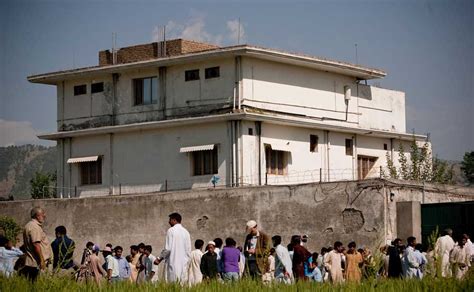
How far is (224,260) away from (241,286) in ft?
16.8

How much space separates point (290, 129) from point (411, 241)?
1784 cm

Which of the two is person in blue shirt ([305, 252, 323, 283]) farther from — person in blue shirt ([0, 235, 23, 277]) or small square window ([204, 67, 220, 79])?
small square window ([204, 67, 220, 79])

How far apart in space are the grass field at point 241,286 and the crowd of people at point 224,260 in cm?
34

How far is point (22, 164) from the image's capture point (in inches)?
5714

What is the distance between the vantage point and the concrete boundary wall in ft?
96.4

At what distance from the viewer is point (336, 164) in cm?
4203

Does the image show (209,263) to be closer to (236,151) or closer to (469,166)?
(236,151)

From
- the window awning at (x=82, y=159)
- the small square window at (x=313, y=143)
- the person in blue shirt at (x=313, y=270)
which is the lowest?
the person in blue shirt at (x=313, y=270)

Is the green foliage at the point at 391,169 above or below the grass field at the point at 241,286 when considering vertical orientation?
above

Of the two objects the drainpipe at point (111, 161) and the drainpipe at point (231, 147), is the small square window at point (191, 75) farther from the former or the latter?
the drainpipe at point (111, 161)

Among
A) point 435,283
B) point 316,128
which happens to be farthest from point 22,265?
point 316,128

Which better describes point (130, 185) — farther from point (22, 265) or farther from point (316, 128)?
point (22, 265)

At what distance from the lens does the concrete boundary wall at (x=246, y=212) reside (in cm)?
2938

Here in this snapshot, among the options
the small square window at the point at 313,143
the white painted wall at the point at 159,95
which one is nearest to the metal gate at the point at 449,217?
the white painted wall at the point at 159,95
